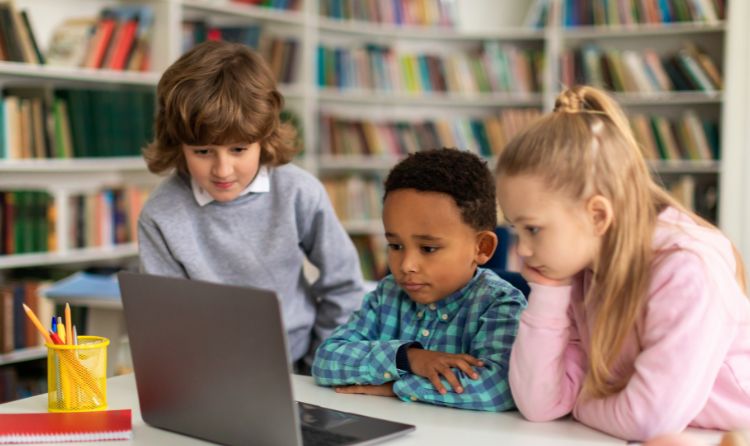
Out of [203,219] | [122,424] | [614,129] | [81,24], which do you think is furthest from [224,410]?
[81,24]

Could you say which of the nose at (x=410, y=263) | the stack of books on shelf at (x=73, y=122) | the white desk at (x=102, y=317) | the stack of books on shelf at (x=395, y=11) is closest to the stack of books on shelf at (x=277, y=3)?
the stack of books on shelf at (x=395, y=11)

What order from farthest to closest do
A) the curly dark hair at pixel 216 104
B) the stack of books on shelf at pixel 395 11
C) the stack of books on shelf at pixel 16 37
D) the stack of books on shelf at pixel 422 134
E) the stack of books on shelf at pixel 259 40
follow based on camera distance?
the stack of books on shelf at pixel 422 134, the stack of books on shelf at pixel 395 11, the stack of books on shelf at pixel 259 40, the stack of books on shelf at pixel 16 37, the curly dark hair at pixel 216 104

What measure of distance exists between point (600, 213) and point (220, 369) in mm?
515

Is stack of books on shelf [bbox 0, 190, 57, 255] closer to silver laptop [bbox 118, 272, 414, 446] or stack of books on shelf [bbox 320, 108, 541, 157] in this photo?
stack of books on shelf [bbox 320, 108, 541, 157]

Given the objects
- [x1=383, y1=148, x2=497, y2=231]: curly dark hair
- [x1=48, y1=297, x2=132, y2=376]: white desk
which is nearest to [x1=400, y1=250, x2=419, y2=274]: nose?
[x1=383, y1=148, x2=497, y2=231]: curly dark hair

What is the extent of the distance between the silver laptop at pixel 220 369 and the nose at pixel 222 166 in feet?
2.10

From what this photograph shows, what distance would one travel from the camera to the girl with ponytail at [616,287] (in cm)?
116

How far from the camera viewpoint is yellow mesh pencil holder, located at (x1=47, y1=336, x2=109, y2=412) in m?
1.36

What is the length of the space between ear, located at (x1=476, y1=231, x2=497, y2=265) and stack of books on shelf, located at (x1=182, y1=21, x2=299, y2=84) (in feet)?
10.3

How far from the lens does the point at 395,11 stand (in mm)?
5371

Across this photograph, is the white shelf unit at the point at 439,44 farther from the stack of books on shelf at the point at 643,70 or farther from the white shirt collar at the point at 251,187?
the white shirt collar at the point at 251,187

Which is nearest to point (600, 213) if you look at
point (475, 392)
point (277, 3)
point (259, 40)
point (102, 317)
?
point (475, 392)

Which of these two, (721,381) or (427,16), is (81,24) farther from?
(721,381)

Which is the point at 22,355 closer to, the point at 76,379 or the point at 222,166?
the point at 222,166
